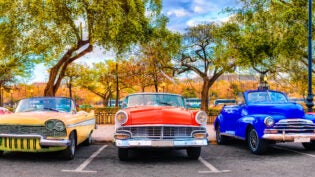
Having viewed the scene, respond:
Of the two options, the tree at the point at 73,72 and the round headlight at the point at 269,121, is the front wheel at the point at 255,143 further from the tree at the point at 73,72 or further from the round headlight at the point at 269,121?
the tree at the point at 73,72

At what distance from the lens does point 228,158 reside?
9.76 metres

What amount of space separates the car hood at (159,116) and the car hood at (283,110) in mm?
2788

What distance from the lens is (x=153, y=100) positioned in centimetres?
996

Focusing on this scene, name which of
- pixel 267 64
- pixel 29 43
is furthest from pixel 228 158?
pixel 267 64

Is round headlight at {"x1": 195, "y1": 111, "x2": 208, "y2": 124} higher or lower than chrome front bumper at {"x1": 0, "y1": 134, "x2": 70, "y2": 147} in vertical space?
higher

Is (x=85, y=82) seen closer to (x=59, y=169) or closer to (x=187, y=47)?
(x=187, y=47)

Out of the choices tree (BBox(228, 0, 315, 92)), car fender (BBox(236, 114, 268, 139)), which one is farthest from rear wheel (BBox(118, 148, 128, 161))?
tree (BBox(228, 0, 315, 92))

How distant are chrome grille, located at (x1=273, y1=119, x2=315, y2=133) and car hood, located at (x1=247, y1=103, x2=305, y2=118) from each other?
0.93 ft

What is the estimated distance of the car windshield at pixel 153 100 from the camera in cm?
988

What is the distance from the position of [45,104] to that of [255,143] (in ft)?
19.4

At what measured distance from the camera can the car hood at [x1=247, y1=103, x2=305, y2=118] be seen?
1020cm

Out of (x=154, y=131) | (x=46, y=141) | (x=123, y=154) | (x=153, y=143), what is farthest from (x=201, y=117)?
(x=46, y=141)

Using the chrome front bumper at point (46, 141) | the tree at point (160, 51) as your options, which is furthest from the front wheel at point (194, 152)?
the tree at point (160, 51)

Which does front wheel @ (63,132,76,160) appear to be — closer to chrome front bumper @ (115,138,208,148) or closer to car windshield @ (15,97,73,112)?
car windshield @ (15,97,73,112)
